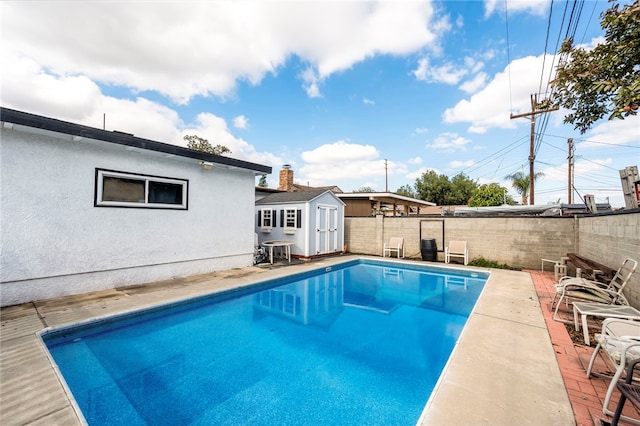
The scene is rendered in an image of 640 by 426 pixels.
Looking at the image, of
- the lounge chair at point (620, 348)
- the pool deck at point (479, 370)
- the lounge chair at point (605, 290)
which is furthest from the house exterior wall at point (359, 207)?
the lounge chair at point (620, 348)

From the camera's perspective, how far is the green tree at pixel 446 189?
37125 millimetres

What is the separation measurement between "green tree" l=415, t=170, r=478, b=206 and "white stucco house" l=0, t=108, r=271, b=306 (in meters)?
34.9

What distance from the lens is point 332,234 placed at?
41.6ft

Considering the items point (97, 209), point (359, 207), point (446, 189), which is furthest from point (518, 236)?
point (446, 189)

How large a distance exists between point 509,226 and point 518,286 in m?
3.94

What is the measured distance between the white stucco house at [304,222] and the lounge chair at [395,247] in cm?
224

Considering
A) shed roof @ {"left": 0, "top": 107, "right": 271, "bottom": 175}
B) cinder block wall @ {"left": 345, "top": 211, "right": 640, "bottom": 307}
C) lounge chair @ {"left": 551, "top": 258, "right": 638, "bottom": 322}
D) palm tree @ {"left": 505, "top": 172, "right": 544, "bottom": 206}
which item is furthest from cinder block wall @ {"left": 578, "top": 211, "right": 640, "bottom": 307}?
palm tree @ {"left": 505, "top": 172, "right": 544, "bottom": 206}

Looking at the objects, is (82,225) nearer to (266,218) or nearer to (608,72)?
(266,218)

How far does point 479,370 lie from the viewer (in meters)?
2.98

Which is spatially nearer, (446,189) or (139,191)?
(139,191)

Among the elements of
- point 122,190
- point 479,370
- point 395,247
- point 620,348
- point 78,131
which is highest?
point 78,131

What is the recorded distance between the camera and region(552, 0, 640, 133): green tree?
3.22 m

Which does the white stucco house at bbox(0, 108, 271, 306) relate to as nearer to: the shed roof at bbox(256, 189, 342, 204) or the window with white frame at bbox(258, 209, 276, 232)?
the shed roof at bbox(256, 189, 342, 204)

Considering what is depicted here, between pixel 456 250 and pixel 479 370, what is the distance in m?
8.62
